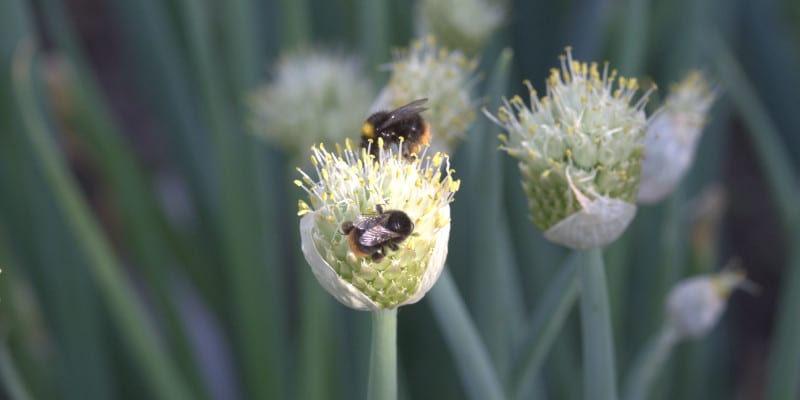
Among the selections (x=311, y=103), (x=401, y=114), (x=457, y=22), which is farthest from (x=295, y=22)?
(x=401, y=114)

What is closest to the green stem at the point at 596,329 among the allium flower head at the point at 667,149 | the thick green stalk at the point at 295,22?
the allium flower head at the point at 667,149

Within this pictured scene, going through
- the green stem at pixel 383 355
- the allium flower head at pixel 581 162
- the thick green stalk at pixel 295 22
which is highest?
the thick green stalk at pixel 295 22

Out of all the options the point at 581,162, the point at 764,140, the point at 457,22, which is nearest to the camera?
the point at 581,162

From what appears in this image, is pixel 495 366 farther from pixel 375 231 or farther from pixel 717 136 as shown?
pixel 717 136

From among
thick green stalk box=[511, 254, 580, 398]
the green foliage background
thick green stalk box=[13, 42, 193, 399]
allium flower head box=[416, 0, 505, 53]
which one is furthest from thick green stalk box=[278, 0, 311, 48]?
thick green stalk box=[511, 254, 580, 398]

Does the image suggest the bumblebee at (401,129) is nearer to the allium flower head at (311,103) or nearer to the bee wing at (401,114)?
the bee wing at (401,114)

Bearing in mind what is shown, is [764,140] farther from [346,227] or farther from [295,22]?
[346,227]
